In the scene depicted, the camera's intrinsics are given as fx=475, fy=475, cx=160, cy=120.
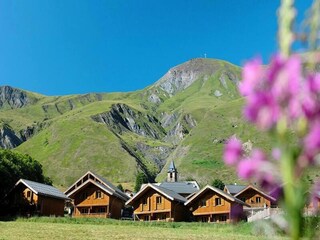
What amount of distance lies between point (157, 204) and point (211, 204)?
286 inches

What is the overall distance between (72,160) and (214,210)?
131m

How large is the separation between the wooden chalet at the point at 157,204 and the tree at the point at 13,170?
1635cm

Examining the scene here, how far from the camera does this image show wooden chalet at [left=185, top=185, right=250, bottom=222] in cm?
6066

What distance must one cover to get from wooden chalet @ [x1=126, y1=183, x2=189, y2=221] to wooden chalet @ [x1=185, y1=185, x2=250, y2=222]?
1.86 metres

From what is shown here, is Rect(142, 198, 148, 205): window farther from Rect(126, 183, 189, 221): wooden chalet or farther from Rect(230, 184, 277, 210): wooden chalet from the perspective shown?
Rect(230, 184, 277, 210): wooden chalet

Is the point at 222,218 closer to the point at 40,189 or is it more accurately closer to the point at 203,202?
the point at 203,202

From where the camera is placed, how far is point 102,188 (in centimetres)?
6506

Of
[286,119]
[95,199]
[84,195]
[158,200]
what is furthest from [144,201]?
[286,119]

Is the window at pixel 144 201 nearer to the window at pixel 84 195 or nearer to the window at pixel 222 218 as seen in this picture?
the window at pixel 84 195

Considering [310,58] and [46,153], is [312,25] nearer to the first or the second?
[310,58]

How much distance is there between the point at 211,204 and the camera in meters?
61.7

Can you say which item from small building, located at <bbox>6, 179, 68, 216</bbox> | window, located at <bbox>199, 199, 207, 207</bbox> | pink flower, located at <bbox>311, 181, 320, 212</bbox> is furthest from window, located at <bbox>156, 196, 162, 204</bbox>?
pink flower, located at <bbox>311, 181, 320, 212</bbox>

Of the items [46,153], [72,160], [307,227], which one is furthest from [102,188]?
[46,153]

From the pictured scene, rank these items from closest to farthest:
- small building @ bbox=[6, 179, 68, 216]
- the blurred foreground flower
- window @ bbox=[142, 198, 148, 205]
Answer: the blurred foreground flower → small building @ bbox=[6, 179, 68, 216] → window @ bbox=[142, 198, 148, 205]
